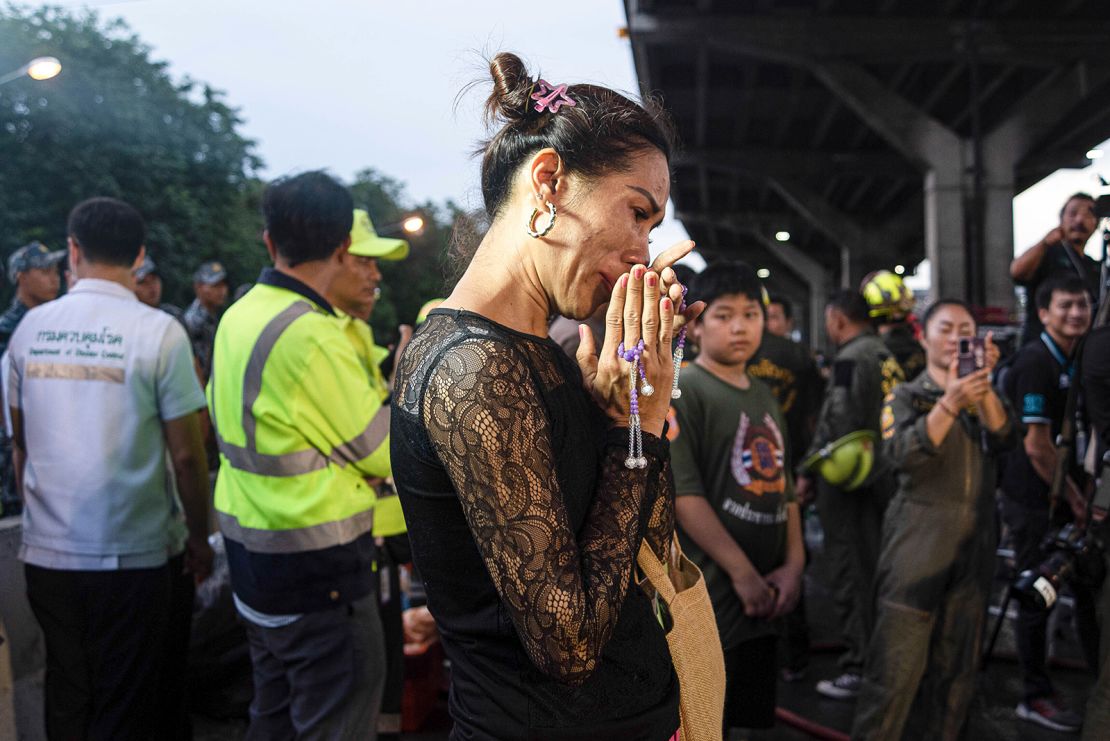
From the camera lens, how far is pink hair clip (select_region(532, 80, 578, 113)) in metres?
1.59

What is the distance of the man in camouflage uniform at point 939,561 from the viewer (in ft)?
11.5

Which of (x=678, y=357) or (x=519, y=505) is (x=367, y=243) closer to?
(x=678, y=357)

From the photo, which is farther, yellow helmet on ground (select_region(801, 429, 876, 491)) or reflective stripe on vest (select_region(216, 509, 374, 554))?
yellow helmet on ground (select_region(801, 429, 876, 491))

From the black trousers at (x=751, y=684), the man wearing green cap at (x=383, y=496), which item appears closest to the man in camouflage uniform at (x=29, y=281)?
the man wearing green cap at (x=383, y=496)

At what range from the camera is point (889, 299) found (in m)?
5.83

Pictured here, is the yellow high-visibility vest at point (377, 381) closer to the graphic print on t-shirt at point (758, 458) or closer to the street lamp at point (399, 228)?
the street lamp at point (399, 228)

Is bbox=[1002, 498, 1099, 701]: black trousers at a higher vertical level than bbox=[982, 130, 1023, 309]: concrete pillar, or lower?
lower

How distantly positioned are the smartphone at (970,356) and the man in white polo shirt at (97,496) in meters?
2.92

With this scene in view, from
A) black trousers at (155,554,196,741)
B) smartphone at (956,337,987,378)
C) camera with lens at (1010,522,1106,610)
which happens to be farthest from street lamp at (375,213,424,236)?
camera with lens at (1010,522,1106,610)

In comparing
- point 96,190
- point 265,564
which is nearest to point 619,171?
point 265,564

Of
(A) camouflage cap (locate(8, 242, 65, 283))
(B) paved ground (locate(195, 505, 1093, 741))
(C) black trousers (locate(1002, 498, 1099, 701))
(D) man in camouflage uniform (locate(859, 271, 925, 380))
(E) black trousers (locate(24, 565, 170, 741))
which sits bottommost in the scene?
(B) paved ground (locate(195, 505, 1093, 741))

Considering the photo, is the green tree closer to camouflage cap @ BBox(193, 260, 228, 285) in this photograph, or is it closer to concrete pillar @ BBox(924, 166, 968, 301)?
camouflage cap @ BBox(193, 260, 228, 285)

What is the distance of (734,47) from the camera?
12.6m

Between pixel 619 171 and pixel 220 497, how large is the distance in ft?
6.76
